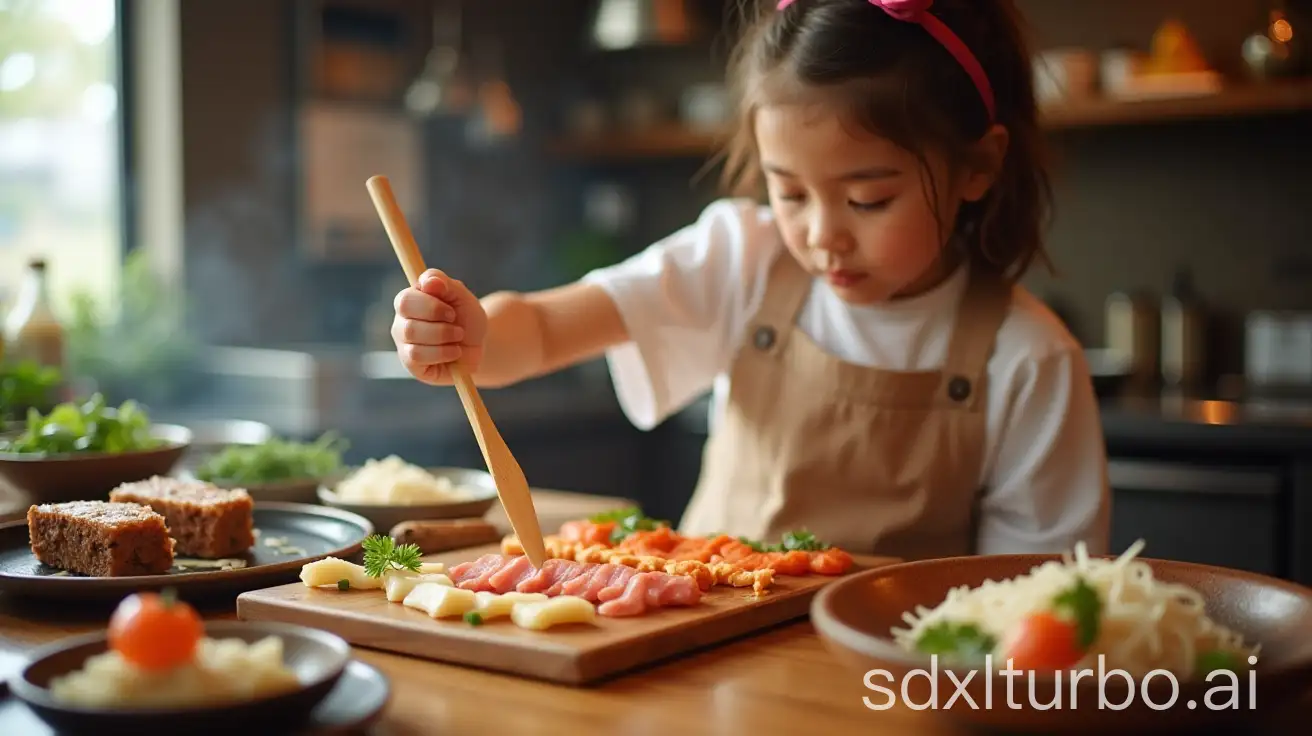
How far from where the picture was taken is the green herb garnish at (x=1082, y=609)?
0.90 m

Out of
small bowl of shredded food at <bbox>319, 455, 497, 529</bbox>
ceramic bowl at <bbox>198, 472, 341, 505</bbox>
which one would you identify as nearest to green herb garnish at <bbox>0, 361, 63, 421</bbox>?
ceramic bowl at <bbox>198, 472, 341, 505</bbox>

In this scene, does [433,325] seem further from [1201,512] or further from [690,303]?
[1201,512]

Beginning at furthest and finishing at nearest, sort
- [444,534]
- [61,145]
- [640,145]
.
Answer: [640,145] < [61,145] < [444,534]

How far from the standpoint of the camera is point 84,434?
164 cm

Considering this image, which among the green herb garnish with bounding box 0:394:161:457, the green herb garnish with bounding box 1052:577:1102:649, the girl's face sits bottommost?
the green herb garnish with bounding box 1052:577:1102:649

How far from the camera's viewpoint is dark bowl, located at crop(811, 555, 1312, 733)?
0.83 meters

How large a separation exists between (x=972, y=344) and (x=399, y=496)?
80 centimetres

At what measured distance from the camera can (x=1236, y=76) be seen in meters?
4.02

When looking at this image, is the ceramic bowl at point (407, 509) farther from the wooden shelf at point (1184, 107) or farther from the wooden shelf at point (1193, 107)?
the wooden shelf at point (1193, 107)

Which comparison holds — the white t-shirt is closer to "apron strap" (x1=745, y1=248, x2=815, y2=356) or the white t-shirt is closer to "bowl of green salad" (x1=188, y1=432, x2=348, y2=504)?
"apron strap" (x1=745, y1=248, x2=815, y2=356)

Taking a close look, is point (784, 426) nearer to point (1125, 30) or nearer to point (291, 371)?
point (291, 371)

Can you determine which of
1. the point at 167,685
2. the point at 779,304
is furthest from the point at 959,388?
the point at 167,685

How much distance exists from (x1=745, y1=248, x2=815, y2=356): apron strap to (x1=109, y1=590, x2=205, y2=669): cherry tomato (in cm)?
121

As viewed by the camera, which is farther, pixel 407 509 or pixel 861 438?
pixel 861 438
